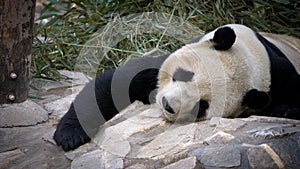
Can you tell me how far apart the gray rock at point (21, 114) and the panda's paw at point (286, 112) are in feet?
4.86

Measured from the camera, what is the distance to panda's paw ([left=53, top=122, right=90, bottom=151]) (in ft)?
9.44

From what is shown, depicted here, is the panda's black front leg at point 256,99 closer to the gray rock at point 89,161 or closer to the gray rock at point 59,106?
the gray rock at point 89,161

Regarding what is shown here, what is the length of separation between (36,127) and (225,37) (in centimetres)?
129

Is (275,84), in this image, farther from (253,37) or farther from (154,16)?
(154,16)

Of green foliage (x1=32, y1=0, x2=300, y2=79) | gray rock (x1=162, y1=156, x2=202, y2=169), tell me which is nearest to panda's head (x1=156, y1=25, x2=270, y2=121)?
gray rock (x1=162, y1=156, x2=202, y2=169)

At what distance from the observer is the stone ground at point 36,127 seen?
2775 mm

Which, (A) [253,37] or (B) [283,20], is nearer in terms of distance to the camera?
(A) [253,37]

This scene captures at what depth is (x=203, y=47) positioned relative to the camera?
315 centimetres

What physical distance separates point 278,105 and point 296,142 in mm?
770

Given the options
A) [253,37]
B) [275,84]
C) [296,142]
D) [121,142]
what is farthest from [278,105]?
[121,142]

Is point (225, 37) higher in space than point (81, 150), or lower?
higher

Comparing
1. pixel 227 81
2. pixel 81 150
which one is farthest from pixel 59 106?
pixel 227 81

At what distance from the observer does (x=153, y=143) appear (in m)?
2.79

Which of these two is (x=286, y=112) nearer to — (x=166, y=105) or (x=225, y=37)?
(x=225, y=37)
